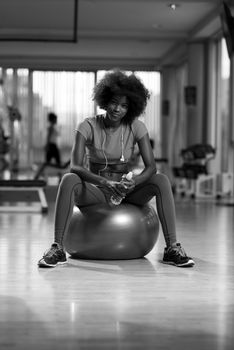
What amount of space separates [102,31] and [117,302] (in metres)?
9.60

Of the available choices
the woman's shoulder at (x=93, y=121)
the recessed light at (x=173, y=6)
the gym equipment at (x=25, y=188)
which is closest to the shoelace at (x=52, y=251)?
the woman's shoulder at (x=93, y=121)

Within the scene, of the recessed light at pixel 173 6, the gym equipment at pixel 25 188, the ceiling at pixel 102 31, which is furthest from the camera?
the ceiling at pixel 102 31

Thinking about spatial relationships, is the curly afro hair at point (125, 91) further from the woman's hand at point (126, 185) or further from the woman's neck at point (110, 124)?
the woman's hand at point (126, 185)

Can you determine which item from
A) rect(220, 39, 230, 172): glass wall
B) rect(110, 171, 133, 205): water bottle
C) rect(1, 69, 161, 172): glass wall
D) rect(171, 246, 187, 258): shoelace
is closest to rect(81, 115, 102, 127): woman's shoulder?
rect(110, 171, 133, 205): water bottle

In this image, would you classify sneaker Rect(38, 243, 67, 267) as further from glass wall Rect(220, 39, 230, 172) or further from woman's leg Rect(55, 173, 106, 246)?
glass wall Rect(220, 39, 230, 172)

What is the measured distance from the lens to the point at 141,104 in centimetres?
364

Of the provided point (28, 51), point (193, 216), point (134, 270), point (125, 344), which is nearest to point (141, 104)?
point (134, 270)

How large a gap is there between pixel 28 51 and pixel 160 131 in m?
3.45

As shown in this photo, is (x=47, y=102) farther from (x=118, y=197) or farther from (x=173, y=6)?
(x=118, y=197)

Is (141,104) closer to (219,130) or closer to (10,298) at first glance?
(10,298)

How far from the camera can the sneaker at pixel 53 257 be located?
341cm

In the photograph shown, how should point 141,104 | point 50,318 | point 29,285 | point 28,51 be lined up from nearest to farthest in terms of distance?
point 50,318 → point 29,285 → point 141,104 → point 28,51

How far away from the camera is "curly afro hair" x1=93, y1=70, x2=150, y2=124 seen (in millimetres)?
3572

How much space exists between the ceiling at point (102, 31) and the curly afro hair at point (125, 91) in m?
4.24
